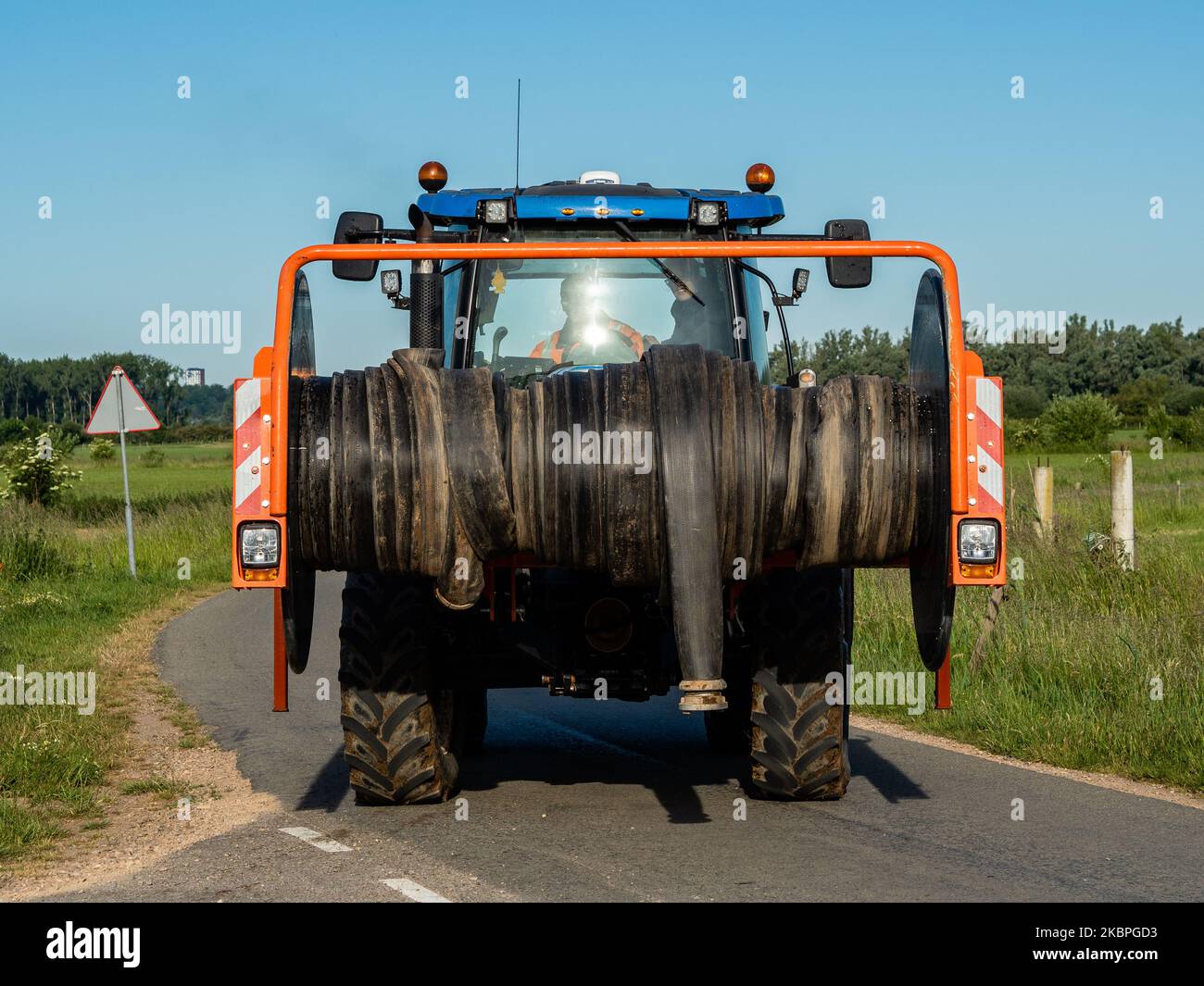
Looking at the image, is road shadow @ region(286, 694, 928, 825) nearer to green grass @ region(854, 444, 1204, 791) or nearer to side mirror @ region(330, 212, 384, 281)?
green grass @ region(854, 444, 1204, 791)

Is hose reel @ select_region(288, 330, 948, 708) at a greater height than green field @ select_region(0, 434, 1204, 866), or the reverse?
hose reel @ select_region(288, 330, 948, 708)

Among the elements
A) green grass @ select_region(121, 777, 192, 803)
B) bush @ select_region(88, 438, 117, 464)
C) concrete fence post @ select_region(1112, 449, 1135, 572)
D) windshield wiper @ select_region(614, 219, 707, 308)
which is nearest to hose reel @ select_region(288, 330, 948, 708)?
windshield wiper @ select_region(614, 219, 707, 308)

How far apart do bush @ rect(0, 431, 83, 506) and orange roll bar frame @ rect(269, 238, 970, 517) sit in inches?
880

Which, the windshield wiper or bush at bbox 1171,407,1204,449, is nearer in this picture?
the windshield wiper

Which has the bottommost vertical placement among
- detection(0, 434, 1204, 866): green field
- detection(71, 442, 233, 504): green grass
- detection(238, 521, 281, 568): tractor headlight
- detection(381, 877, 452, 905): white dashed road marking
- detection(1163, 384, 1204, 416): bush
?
detection(381, 877, 452, 905): white dashed road marking

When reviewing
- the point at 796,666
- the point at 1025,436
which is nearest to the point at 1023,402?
the point at 1025,436

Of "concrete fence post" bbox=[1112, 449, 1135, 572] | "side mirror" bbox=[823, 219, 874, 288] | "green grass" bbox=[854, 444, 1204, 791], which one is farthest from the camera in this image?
"concrete fence post" bbox=[1112, 449, 1135, 572]

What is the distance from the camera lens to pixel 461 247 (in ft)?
19.6

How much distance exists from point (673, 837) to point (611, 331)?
2.47 meters

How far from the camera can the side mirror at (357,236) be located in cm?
647

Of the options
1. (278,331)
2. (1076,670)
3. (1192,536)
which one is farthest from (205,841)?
(1192,536)

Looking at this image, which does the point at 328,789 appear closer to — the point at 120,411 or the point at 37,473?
the point at 120,411

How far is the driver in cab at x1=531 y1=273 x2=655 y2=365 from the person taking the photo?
7.27 m

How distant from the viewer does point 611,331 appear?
288 inches
